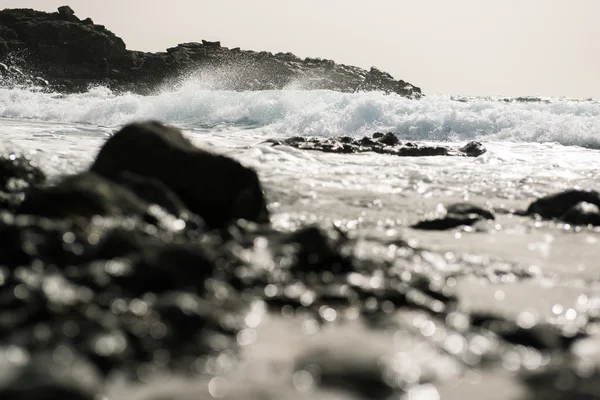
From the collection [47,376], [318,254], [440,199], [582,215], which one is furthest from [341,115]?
[47,376]

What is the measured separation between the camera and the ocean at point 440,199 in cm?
196

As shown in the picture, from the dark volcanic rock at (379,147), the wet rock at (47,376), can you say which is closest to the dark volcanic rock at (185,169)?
the wet rock at (47,376)

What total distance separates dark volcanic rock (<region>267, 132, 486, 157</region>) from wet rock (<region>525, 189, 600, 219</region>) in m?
4.82

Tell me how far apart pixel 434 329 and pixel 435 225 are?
7.09 feet

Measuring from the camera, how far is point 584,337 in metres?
2.24

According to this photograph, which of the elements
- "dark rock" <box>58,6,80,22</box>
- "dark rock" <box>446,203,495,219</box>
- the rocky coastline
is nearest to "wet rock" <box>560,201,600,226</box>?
the rocky coastline

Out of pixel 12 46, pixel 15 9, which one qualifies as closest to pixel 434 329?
pixel 12 46

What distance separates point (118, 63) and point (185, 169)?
48.1 metres

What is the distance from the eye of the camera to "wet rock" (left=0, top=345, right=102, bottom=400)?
137 centimetres

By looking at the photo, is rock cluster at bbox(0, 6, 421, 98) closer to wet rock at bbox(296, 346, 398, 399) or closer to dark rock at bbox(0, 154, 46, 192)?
dark rock at bbox(0, 154, 46, 192)

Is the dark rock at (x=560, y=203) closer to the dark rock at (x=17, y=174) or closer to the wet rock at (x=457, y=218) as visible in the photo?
the wet rock at (x=457, y=218)

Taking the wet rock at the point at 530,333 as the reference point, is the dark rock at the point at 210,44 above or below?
above

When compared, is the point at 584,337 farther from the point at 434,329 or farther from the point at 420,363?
the point at 420,363

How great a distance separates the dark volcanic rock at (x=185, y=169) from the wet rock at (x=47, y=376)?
2244 millimetres
